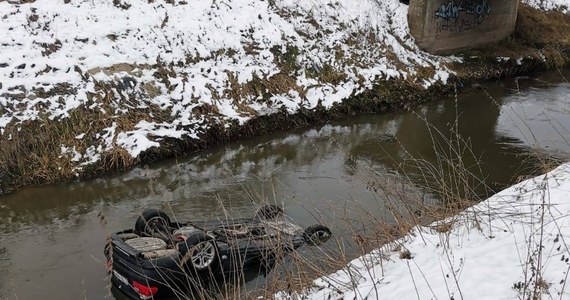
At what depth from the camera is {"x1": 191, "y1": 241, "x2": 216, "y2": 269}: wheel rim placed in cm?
657

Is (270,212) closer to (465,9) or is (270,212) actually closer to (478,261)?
(478,261)

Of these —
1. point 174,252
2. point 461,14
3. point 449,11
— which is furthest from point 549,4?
point 174,252

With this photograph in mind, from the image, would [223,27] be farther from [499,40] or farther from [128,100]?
[499,40]

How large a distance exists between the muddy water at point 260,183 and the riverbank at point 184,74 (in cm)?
Answer: 62

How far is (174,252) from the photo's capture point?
661 cm

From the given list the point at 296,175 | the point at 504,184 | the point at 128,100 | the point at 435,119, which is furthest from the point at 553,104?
the point at 128,100

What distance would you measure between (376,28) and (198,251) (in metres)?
14.4

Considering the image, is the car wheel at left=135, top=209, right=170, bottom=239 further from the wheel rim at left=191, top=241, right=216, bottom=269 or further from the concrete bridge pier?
the concrete bridge pier

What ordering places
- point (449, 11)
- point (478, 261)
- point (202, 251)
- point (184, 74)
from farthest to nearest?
1. point (449, 11)
2. point (184, 74)
3. point (202, 251)
4. point (478, 261)

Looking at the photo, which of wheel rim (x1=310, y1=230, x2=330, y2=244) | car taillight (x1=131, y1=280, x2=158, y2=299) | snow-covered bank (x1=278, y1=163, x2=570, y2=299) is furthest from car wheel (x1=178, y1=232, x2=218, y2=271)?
snow-covered bank (x1=278, y1=163, x2=570, y2=299)

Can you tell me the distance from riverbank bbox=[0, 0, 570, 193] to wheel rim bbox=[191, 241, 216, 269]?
5.55m

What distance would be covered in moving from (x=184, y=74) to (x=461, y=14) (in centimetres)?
1172

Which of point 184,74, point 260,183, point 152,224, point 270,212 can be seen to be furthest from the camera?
point 184,74

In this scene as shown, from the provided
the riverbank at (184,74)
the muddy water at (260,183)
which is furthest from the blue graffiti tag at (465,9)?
the muddy water at (260,183)
